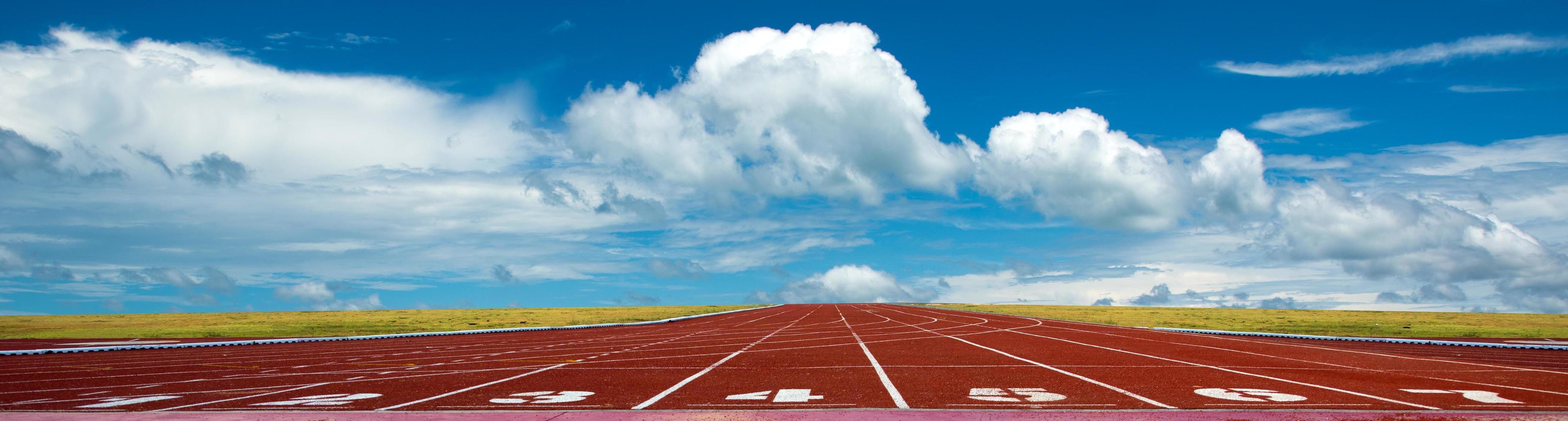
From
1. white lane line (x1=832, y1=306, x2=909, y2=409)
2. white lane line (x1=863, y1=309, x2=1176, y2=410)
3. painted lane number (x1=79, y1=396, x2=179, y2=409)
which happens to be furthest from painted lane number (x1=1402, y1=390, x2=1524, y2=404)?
painted lane number (x1=79, y1=396, x2=179, y2=409)

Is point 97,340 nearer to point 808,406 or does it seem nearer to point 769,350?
point 769,350

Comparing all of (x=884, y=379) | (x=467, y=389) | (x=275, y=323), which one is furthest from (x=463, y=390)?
(x=275, y=323)

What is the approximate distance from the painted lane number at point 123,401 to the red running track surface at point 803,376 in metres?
0.08

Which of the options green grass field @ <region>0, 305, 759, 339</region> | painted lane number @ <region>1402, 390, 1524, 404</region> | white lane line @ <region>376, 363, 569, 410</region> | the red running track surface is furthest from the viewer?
Answer: green grass field @ <region>0, 305, 759, 339</region>

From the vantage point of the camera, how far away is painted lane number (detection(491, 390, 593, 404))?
1391 centimetres

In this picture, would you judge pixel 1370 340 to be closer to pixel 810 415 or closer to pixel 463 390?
Answer: pixel 810 415

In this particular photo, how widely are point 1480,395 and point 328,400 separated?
2039cm

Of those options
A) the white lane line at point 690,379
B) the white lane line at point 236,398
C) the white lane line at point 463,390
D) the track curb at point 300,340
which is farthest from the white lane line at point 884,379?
the track curb at point 300,340

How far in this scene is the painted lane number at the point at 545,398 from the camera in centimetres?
1391

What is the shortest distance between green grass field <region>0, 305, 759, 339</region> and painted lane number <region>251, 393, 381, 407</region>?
3354 cm

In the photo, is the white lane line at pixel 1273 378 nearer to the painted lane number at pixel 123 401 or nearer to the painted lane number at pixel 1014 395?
the painted lane number at pixel 1014 395

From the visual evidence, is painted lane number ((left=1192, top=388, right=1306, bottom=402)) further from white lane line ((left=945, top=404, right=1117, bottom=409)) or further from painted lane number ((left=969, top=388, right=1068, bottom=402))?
painted lane number ((left=969, top=388, right=1068, bottom=402))

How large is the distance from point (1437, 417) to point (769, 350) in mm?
17731

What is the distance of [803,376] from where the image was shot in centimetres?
1816
